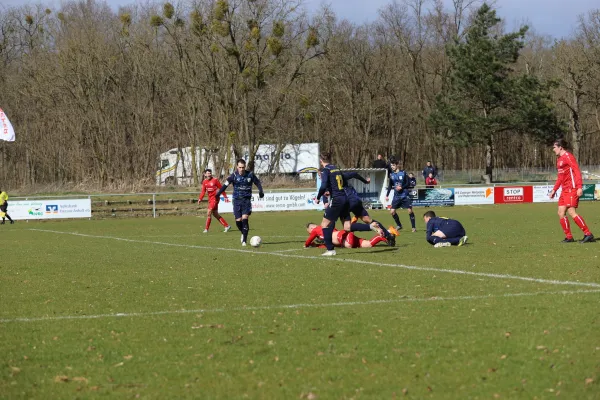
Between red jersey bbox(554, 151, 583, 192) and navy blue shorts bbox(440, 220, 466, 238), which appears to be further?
navy blue shorts bbox(440, 220, 466, 238)

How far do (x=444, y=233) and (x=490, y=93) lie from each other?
47219 millimetres

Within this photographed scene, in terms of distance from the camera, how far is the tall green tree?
5957cm

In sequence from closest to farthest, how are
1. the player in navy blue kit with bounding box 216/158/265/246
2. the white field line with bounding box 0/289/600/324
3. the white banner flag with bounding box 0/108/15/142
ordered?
the white field line with bounding box 0/289/600/324 → the player in navy blue kit with bounding box 216/158/265/246 → the white banner flag with bounding box 0/108/15/142

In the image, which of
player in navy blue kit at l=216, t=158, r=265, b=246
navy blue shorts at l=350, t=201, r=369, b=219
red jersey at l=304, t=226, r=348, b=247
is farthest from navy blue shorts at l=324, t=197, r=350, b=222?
player in navy blue kit at l=216, t=158, r=265, b=246

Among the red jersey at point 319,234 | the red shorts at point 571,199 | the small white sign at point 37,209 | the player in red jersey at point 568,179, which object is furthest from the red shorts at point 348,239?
the small white sign at point 37,209

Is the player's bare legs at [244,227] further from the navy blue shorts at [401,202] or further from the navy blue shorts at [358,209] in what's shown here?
the navy blue shorts at [401,202]

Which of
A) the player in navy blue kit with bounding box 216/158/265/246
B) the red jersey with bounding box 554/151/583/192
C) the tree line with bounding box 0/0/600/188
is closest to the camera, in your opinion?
the red jersey with bounding box 554/151/583/192

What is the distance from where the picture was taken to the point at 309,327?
7.69m

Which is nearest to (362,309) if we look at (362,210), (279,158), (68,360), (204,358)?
(204,358)

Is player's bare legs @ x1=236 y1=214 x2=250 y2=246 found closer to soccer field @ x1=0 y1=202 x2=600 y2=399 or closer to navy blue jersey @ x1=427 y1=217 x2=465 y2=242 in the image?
soccer field @ x1=0 y1=202 x2=600 y2=399

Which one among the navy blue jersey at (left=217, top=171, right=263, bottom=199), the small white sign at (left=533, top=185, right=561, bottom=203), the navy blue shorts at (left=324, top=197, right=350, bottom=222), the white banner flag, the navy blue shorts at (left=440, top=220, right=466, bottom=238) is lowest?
the small white sign at (left=533, top=185, right=561, bottom=203)

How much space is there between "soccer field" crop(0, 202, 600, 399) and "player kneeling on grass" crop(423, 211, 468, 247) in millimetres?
1746

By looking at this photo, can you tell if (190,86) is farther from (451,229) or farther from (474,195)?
(451,229)

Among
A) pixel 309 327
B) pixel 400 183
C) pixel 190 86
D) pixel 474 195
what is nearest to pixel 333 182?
pixel 309 327
